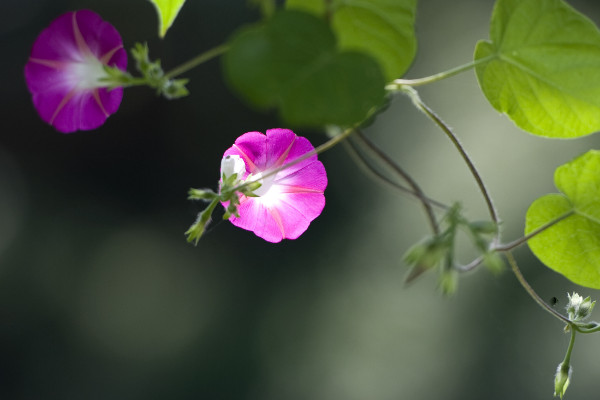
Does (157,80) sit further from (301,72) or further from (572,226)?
(572,226)

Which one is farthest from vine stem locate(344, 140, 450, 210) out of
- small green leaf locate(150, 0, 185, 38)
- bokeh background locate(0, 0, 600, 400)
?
bokeh background locate(0, 0, 600, 400)

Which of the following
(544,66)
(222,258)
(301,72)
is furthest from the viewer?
(222,258)

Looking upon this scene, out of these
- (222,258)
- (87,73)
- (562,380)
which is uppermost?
(222,258)

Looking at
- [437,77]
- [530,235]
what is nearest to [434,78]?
[437,77]

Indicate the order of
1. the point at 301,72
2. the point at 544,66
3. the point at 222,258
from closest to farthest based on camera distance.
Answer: the point at 301,72 < the point at 544,66 < the point at 222,258

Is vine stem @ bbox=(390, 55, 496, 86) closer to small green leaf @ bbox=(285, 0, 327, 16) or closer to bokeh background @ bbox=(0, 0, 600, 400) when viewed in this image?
small green leaf @ bbox=(285, 0, 327, 16)

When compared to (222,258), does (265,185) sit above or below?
below

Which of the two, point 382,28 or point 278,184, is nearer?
point 382,28
